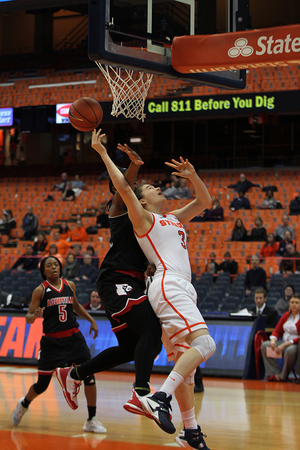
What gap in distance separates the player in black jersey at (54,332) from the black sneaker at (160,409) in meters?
1.96

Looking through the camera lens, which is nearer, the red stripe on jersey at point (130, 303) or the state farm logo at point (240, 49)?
the red stripe on jersey at point (130, 303)

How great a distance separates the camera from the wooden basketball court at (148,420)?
16.8 feet

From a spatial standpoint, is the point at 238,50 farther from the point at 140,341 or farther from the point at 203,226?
the point at 203,226

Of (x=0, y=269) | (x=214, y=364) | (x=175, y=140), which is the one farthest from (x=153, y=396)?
(x=175, y=140)

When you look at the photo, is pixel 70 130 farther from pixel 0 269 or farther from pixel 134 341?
pixel 134 341

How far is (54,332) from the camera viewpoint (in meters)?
6.32

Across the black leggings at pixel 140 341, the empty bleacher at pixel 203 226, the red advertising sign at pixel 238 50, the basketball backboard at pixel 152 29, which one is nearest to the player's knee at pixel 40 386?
the black leggings at pixel 140 341

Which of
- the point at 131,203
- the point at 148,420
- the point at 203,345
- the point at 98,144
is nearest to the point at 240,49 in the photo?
the point at 98,144

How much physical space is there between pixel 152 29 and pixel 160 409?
3.79 m

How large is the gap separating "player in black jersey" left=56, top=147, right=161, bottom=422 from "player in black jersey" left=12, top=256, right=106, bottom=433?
115 cm

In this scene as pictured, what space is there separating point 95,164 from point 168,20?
19.3 m

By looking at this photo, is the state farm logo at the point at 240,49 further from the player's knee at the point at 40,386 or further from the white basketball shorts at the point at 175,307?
the player's knee at the point at 40,386

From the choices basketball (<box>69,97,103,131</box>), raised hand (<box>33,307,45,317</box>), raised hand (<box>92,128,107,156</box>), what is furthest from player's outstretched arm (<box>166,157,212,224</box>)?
raised hand (<box>33,307,45,317</box>)

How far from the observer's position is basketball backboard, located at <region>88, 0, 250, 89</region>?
213 inches
